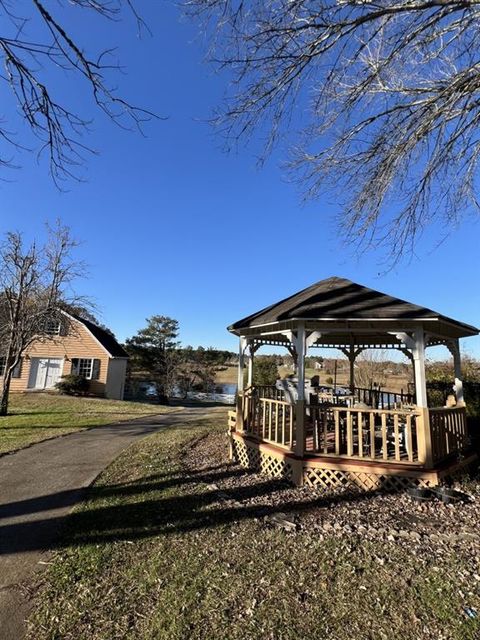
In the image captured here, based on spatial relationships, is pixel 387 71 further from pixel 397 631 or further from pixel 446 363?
pixel 446 363

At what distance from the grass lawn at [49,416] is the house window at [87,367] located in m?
2.94

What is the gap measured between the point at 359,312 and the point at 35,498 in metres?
6.18

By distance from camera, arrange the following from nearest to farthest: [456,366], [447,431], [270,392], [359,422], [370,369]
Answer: [359,422] < [447,431] < [456,366] < [270,392] < [370,369]

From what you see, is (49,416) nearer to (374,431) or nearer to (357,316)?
(374,431)

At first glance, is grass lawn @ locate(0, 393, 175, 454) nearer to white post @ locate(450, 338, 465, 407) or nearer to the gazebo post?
the gazebo post

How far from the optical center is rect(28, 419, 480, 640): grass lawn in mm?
2760

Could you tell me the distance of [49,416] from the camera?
47.3 feet

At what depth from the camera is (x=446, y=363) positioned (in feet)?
55.3

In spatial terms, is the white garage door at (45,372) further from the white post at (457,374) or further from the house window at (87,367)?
the white post at (457,374)

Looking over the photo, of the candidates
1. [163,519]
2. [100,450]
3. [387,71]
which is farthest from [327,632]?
[100,450]

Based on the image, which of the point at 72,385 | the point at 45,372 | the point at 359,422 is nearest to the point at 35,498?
the point at 359,422

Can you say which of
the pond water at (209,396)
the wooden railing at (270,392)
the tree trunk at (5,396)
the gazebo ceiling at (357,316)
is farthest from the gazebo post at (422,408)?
the pond water at (209,396)

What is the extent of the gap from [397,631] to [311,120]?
6.14 metres

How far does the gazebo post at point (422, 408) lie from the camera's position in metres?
6.19
